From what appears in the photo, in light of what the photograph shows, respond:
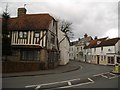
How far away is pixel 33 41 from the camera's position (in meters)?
26.5

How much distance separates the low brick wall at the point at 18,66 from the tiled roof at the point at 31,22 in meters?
5.68

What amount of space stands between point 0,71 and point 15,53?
20.2 feet

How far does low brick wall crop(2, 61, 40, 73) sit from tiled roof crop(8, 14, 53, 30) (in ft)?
18.6

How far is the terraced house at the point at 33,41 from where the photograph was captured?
25844 mm

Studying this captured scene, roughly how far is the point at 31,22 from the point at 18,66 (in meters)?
8.60

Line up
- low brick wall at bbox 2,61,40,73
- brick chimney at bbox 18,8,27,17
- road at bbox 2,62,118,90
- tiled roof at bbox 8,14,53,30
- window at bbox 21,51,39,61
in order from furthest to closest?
1. brick chimney at bbox 18,8,27,17
2. tiled roof at bbox 8,14,53,30
3. window at bbox 21,51,39,61
4. low brick wall at bbox 2,61,40,73
5. road at bbox 2,62,118,90

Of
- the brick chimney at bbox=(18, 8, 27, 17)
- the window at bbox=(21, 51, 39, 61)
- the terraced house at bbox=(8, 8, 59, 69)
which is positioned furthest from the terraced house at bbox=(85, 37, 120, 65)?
the window at bbox=(21, 51, 39, 61)

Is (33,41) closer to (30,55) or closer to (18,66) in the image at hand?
(30,55)

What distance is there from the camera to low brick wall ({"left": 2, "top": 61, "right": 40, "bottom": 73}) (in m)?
21.0

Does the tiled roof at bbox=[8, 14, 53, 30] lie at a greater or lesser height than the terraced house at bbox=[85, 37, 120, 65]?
greater

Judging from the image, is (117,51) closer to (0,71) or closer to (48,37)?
(48,37)

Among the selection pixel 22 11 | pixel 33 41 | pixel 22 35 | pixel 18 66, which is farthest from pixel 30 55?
pixel 22 11

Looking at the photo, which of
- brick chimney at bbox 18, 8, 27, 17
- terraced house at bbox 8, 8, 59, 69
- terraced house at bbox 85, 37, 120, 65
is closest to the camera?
terraced house at bbox 8, 8, 59, 69

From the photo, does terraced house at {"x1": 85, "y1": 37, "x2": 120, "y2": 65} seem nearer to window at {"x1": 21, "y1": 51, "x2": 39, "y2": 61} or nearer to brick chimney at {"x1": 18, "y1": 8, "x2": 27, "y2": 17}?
brick chimney at {"x1": 18, "y1": 8, "x2": 27, "y2": 17}
